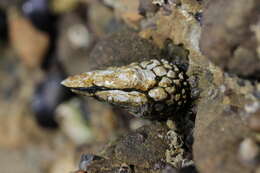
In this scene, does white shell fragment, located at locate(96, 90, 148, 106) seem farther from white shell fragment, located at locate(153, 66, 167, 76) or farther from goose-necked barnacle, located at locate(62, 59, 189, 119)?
white shell fragment, located at locate(153, 66, 167, 76)

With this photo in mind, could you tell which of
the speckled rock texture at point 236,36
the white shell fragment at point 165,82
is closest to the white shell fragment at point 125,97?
the white shell fragment at point 165,82

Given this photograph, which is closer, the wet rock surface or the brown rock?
the wet rock surface

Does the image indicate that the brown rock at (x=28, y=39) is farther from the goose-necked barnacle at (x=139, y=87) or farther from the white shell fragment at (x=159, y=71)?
the white shell fragment at (x=159, y=71)

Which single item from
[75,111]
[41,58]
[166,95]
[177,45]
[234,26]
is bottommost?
[75,111]

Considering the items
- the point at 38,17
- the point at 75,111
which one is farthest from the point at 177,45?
the point at 38,17

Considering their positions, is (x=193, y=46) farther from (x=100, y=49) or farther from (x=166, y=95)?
(x=100, y=49)

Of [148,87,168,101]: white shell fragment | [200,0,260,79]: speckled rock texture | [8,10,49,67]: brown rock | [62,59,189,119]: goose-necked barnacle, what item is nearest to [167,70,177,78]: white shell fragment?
[62,59,189,119]: goose-necked barnacle

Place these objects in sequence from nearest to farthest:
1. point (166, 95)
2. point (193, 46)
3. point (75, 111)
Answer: point (166, 95) < point (193, 46) < point (75, 111)

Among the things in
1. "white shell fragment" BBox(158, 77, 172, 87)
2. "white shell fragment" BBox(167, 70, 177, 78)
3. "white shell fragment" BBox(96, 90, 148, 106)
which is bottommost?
"white shell fragment" BBox(96, 90, 148, 106)

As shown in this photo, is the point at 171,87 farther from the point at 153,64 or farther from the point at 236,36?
the point at 236,36
